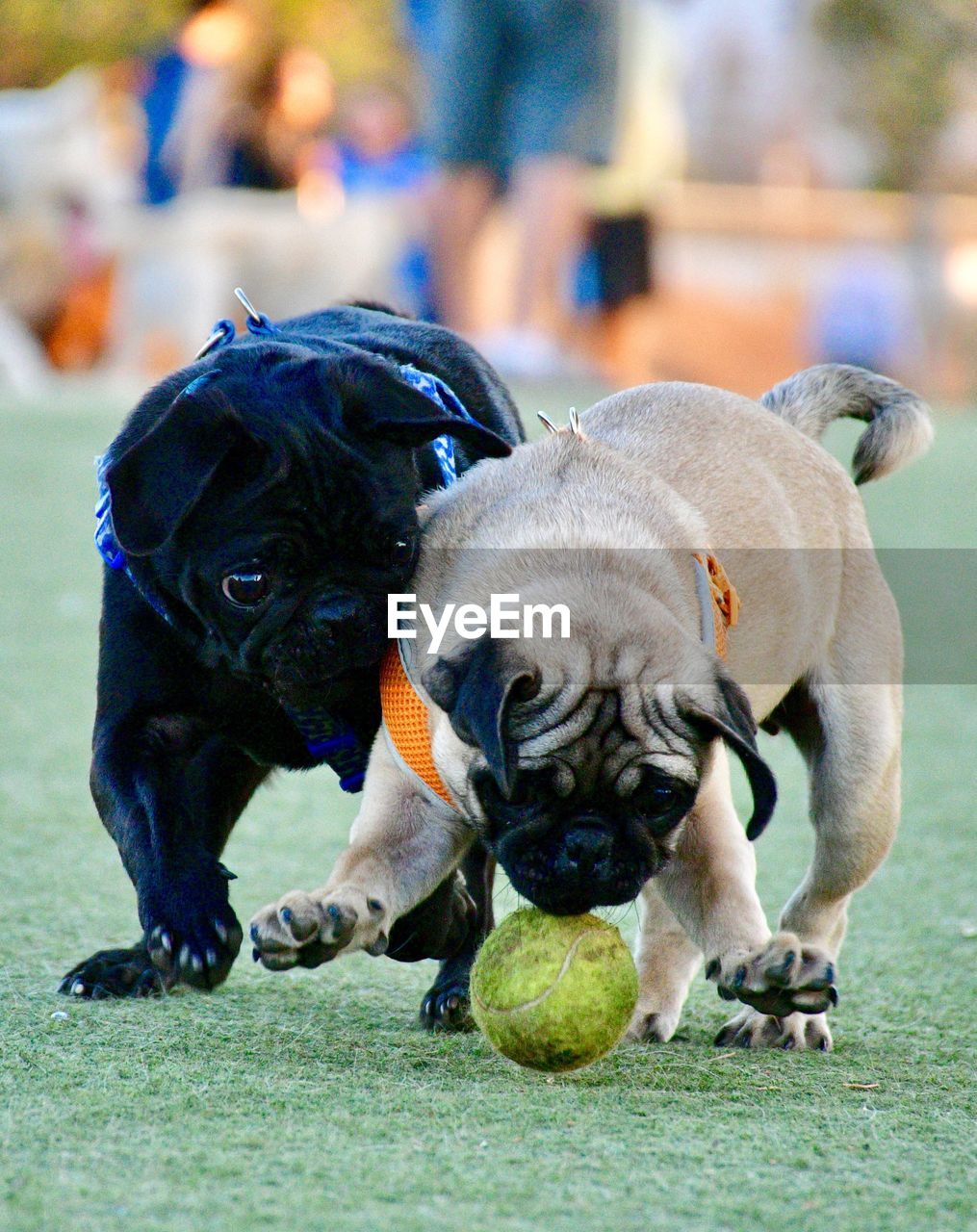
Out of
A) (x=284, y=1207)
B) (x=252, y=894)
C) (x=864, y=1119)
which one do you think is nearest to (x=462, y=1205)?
(x=284, y=1207)

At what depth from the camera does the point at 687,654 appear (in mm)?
2760

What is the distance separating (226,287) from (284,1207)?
12575 mm

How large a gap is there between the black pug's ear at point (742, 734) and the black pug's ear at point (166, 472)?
885mm

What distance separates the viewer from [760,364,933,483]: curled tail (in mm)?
3645

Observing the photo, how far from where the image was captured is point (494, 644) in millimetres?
2670

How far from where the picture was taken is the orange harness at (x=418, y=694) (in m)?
2.91

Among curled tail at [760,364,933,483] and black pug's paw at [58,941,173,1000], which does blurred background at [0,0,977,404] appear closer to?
curled tail at [760,364,933,483]

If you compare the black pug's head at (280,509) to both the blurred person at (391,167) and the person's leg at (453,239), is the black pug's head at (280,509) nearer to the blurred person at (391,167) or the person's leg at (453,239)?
the person's leg at (453,239)

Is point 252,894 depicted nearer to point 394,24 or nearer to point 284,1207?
point 284,1207

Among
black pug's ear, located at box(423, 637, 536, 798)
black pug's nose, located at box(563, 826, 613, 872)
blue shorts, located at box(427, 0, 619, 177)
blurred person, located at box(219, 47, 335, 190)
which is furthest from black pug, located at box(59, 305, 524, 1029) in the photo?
blurred person, located at box(219, 47, 335, 190)

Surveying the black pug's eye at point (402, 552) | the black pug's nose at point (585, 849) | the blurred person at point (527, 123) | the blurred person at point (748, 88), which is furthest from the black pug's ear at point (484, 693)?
the blurred person at point (748, 88)

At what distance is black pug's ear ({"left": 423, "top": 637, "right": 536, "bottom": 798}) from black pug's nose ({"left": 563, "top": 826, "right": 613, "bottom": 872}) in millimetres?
119

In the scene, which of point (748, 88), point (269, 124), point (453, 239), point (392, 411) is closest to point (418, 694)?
point (392, 411)

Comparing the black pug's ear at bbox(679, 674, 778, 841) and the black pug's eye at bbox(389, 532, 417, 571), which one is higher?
the black pug's eye at bbox(389, 532, 417, 571)
